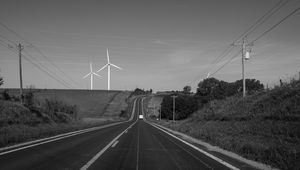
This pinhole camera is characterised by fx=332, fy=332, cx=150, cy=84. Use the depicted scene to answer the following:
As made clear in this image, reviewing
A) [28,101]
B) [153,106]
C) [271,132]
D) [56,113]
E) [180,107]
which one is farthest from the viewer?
[153,106]

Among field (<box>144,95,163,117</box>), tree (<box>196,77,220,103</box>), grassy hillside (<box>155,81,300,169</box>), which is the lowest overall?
field (<box>144,95,163,117</box>)

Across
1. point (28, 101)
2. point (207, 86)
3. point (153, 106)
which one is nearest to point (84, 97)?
point (153, 106)

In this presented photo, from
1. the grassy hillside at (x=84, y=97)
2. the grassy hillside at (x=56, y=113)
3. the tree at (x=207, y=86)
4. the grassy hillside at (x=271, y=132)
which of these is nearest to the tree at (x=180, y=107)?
the grassy hillside at (x=56, y=113)

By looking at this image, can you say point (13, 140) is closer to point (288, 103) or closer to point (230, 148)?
point (230, 148)

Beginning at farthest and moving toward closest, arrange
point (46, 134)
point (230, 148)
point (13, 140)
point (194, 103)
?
point (194, 103)
point (46, 134)
point (13, 140)
point (230, 148)

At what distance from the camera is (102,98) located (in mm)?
147125

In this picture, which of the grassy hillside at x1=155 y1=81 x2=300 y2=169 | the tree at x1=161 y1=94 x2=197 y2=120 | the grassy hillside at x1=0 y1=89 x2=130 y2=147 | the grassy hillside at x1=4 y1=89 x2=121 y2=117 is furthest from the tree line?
the grassy hillside at x1=155 y1=81 x2=300 y2=169

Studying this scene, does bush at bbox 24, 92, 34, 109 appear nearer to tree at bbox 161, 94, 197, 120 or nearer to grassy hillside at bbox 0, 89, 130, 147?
grassy hillside at bbox 0, 89, 130, 147

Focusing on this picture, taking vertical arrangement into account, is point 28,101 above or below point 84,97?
above

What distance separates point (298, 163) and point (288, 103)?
11508 millimetres

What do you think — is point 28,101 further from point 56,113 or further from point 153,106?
point 153,106

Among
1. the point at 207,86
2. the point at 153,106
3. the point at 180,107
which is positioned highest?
the point at 207,86

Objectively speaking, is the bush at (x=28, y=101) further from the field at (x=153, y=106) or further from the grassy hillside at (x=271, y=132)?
the field at (x=153, y=106)

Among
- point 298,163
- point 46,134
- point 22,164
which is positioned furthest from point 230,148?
point 46,134
